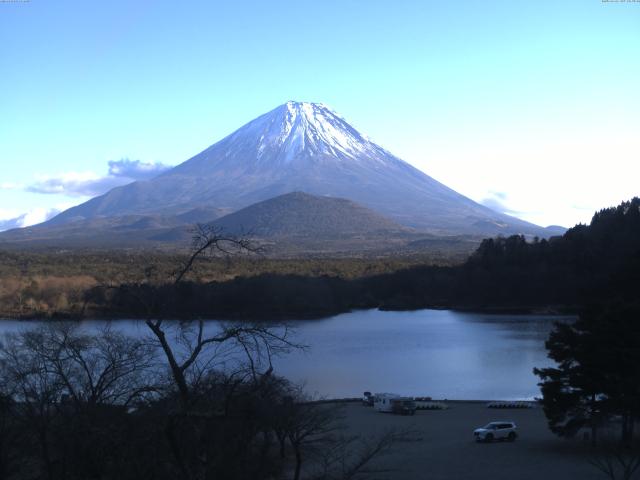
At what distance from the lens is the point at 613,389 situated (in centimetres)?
952

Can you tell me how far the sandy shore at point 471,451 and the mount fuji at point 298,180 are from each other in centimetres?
8326

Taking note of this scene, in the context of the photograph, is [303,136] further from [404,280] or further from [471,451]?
[471,451]

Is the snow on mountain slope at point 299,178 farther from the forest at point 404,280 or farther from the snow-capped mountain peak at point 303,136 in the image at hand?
the forest at point 404,280

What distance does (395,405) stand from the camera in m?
13.4

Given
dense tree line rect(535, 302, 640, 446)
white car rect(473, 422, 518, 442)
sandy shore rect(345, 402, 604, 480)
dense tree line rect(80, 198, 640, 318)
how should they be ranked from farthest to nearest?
1. dense tree line rect(80, 198, 640, 318)
2. white car rect(473, 422, 518, 442)
3. dense tree line rect(535, 302, 640, 446)
4. sandy shore rect(345, 402, 604, 480)

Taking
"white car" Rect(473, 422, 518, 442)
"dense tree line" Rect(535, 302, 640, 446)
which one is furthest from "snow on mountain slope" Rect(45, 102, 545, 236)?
"dense tree line" Rect(535, 302, 640, 446)

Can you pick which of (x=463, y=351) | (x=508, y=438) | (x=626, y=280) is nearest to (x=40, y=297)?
(x=463, y=351)

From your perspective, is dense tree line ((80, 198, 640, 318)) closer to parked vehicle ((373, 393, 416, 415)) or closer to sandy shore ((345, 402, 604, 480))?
parked vehicle ((373, 393, 416, 415))

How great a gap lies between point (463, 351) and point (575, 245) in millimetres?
19554

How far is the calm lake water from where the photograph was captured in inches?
672

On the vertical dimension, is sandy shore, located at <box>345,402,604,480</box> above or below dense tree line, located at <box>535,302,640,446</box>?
below

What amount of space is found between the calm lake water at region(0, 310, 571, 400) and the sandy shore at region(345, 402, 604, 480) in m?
1.70

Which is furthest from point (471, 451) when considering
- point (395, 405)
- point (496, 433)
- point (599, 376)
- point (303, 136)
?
point (303, 136)

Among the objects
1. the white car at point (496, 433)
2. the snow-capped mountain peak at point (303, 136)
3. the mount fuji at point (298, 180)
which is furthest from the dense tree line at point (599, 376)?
the snow-capped mountain peak at point (303, 136)
